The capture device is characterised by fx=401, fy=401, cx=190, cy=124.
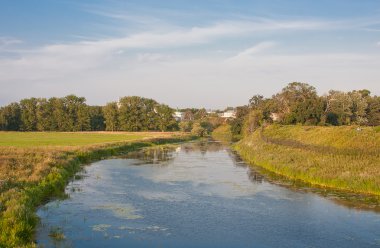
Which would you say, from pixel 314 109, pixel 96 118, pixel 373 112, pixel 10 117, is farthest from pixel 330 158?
pixel 10 117

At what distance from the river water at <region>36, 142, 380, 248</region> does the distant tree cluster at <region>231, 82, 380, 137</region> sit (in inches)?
1348

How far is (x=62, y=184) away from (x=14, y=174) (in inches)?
118

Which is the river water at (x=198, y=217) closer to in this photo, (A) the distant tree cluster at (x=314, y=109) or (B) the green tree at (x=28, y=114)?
(A) the distant tree cluster at (x=314, y=109)

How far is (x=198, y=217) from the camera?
696 inches

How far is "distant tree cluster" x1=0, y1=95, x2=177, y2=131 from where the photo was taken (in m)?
109

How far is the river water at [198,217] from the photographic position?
14.6 meters

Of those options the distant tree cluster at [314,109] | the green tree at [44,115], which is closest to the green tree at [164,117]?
the green tree at [44,115]

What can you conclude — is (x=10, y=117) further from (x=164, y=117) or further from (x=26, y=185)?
(x=26, y=185)

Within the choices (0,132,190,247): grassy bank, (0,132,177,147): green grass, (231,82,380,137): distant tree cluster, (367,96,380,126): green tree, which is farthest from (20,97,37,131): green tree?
(367,96,380,126): green tree

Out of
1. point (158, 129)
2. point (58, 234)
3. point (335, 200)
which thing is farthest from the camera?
point (158, 129)

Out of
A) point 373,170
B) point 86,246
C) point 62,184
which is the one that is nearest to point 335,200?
point 373,170

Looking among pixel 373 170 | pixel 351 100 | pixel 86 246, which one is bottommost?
pixel 86 246

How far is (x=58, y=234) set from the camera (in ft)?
48.5

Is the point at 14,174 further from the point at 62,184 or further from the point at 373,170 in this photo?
the point at 373,170
